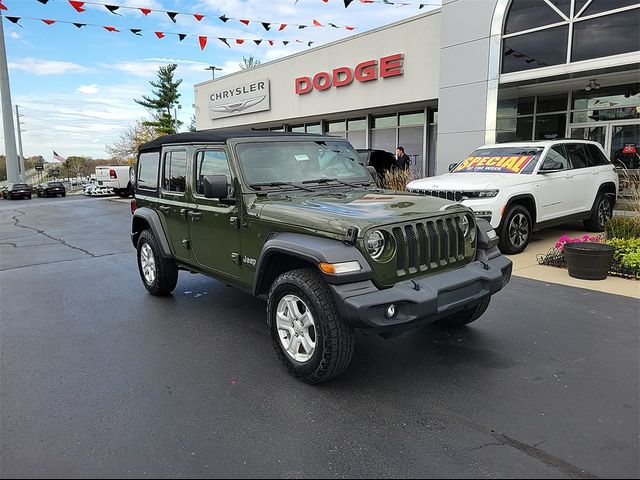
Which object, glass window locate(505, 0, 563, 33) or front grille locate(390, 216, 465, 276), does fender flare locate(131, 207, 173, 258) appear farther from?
glass window locate(505, 0, 563, 33)

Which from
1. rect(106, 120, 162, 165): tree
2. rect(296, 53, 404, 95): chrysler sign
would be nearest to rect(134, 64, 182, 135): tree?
rect(106, 120, 162, 165): tree

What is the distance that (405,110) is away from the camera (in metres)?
18.7

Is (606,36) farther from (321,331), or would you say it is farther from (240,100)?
(240,100)

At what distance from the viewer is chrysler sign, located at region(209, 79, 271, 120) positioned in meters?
22.3

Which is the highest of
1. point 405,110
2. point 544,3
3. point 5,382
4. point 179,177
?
point 544,3

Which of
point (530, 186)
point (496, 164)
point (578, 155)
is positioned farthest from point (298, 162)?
point (578, 155)

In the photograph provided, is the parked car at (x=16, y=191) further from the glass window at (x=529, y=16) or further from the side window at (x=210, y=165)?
the side window at (x=210, y=165)

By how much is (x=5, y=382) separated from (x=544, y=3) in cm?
1258

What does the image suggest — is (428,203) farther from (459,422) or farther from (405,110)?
(405,110)

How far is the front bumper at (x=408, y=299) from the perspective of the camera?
305 cm

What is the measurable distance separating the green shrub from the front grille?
4.54 metres

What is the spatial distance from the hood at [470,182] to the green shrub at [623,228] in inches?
58.6

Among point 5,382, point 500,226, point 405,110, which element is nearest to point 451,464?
point 5,382

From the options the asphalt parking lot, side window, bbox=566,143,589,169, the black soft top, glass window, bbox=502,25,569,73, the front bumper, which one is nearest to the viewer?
the asphalt parking lot
